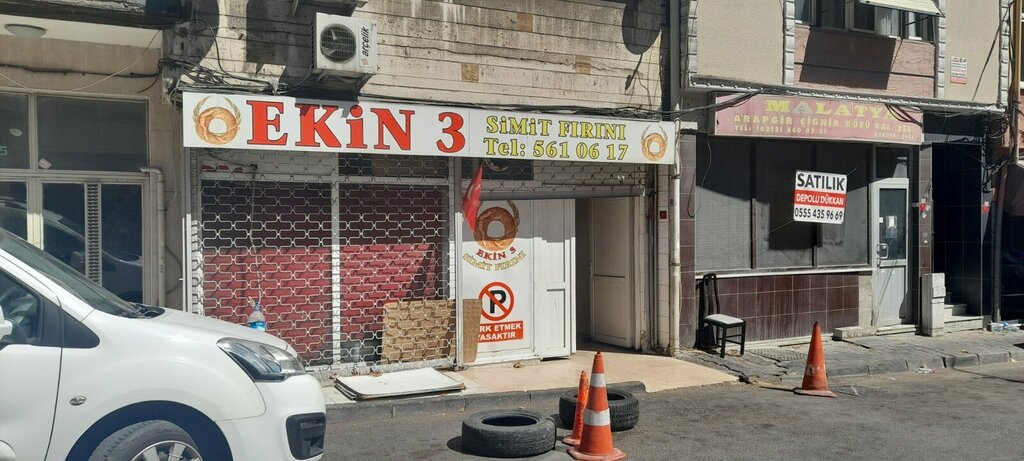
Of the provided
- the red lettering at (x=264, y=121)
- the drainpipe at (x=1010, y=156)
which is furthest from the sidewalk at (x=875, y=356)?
the red lettering at (x=264, y=121)

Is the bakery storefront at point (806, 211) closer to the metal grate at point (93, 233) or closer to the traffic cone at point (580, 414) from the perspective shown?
the traffic cone at point (580, 414)

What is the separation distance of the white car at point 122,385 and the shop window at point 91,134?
4288 millimetres

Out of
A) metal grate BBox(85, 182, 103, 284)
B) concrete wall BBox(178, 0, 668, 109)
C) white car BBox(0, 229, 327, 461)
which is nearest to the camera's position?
white car BBox(0, 229, 327, 461)

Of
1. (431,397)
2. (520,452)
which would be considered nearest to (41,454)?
(520,452)

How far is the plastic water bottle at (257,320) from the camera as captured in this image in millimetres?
8682

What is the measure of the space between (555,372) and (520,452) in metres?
3.56

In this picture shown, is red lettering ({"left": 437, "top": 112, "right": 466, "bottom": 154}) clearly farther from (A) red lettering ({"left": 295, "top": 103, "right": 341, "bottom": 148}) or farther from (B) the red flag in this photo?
(A) red lettering ({"left": 295, "top": 103, "right": 341, "bottom": 148})

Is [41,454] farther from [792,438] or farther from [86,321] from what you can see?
[792,438]

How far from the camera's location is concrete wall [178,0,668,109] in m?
8.85

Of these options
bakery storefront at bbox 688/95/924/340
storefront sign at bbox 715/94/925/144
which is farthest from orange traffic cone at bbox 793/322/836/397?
storefront sign at bbox 715/94/925/144

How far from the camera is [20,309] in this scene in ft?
15.8

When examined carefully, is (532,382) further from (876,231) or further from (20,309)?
(876,231)

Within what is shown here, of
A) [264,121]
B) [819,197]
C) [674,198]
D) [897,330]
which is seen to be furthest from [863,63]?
[264,121]

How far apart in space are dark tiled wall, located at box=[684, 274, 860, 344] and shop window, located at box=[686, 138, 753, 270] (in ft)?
1.25
